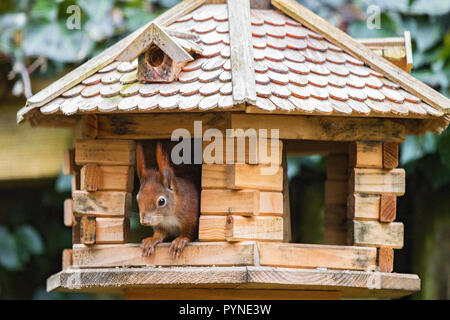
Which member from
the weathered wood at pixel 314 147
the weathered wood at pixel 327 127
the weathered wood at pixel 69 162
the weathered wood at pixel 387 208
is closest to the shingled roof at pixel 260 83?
the weathered wood at pixel 327 127

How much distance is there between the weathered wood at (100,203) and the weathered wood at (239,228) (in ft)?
1.22

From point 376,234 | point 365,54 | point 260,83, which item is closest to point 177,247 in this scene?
point 260,83

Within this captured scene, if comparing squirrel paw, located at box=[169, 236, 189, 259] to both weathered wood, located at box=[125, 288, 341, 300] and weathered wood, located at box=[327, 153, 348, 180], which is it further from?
weathered wood, located at box=[327, 153, 348, 180]

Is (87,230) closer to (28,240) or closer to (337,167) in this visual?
(337,167)

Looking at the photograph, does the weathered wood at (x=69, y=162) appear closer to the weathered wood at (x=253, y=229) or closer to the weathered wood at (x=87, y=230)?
the weathered wood at (x=87, y=230)

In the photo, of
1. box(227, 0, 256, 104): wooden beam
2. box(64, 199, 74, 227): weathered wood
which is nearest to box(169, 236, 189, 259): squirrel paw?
box(227, 0, 256, 104): wooden beam

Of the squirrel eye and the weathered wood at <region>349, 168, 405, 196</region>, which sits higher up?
the weathered wood at <region>349, 168, 405, 196</region>

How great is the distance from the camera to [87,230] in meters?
3.43

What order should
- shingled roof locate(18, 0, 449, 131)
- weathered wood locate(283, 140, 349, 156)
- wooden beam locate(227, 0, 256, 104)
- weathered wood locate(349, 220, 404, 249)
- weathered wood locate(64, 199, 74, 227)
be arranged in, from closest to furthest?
wooden beam locate(227, 0, 256, 104)
shingled roof locate(18, 0, 449, 131)
weathered wood locate(349, 220, 404, 249)
weathered wood locate(64, 199, 74, 227)
weathered wood locate(283, 140, 349, 156)

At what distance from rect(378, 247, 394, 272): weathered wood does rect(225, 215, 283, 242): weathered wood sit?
420 mm

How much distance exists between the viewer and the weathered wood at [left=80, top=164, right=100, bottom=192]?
11.2 ft

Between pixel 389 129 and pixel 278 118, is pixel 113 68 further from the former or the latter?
pixel 389 129

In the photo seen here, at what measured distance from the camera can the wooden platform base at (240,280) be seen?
3.06 m
